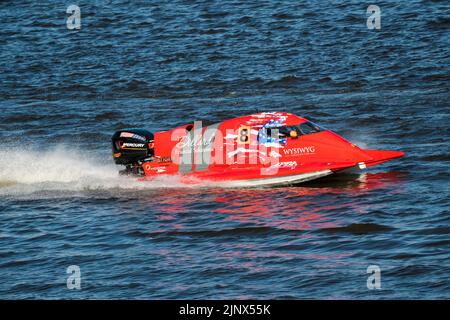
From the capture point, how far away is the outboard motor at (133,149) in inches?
782

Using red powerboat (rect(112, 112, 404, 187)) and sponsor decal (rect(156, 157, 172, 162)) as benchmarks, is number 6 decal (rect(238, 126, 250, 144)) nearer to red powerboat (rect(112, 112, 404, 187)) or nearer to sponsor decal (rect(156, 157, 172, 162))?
red powerboat (rect(112, 112, 404, 187))

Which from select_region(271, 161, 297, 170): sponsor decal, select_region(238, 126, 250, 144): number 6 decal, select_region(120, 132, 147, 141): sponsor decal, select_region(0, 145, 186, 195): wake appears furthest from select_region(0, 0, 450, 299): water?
select_region(238, 126, 250, 144): number 6 decal

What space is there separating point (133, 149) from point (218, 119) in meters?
6.91

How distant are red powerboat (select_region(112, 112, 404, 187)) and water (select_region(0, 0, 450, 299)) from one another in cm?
34

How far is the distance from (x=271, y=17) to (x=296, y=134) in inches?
726

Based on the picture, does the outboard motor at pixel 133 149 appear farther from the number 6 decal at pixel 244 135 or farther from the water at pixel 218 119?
the number 6 decal at pixel 244 135

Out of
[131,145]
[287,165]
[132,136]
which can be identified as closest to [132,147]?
[131,145]

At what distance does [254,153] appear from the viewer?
19.3 meters

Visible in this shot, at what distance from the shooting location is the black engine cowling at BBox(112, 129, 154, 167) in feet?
65.2

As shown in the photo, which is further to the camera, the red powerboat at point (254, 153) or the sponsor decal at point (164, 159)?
the sponsor decal at point (164, 159)

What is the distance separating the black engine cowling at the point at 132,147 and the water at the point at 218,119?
20.3 inches

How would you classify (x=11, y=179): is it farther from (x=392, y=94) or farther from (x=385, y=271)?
(x=392, y=94)

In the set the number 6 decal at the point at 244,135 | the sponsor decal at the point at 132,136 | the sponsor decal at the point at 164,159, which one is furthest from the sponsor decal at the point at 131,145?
the number 6 decal at the point at 244,135
